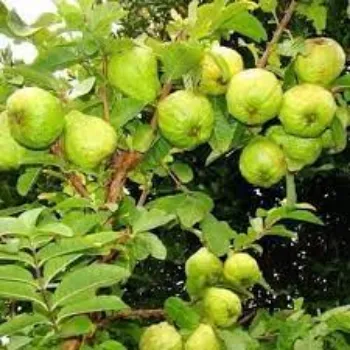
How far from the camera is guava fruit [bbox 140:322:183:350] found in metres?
1.46

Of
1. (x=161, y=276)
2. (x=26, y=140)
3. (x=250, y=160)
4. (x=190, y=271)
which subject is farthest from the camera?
(x=161, y=276)

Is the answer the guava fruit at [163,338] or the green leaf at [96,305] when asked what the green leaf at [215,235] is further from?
the green leaf at [96,305]

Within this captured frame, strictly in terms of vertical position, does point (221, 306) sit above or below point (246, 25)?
below

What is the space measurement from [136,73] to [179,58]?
7 cm

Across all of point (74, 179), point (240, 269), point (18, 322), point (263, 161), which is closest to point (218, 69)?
point (263, 161)

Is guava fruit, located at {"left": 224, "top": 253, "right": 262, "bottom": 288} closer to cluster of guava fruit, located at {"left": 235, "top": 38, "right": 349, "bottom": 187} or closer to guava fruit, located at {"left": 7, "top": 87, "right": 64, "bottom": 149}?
cluster of guava fruit, located at {"left": 235, "top": 38, "right": 349, "bottom": 187}

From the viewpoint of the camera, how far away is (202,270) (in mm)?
1606

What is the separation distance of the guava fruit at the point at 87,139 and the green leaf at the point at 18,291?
24cm

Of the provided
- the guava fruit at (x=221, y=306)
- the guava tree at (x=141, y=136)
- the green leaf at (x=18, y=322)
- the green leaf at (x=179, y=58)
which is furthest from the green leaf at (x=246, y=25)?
the green leaf at (x=18, y=322)

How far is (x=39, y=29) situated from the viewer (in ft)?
4.74

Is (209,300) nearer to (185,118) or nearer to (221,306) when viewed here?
(221,306)

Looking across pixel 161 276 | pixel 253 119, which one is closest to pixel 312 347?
pixel 253 119

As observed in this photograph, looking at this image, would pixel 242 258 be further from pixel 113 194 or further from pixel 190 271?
pixel 113 194

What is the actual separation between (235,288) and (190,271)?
10 cm
